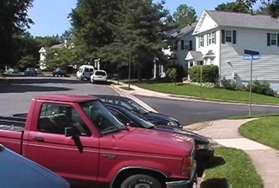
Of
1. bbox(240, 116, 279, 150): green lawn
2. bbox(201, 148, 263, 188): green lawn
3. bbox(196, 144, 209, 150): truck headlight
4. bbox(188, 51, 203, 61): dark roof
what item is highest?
bbox(188, 51, 203, 61): dark roof

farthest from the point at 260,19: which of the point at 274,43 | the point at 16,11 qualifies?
the point at 16,11

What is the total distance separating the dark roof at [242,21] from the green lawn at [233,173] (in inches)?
1775

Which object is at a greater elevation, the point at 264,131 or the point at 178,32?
the point at 178,32

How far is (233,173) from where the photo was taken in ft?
39.5

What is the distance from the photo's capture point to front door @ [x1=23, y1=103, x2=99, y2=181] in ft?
29.7

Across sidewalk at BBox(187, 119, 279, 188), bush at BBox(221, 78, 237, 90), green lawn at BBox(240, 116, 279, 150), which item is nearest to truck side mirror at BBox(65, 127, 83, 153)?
sidewalk at BBox(187, 119, 279, 188)

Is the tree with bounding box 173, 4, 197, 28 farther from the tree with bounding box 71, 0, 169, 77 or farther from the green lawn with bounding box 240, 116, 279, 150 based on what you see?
the green lawn with bounding box 240, 116, 279, 150

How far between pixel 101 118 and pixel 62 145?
0.81m

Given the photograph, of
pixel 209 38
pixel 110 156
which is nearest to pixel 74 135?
pixel 110 156

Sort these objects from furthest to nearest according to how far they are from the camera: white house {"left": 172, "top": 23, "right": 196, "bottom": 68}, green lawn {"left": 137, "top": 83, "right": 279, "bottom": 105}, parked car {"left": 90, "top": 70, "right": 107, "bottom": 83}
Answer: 1. white house {"left": 172, "top": 23, "right": 196, "bottom": 68}
2. parked car {"left": 90, "top": 70, "right": 107, "bottom": 83}
3. green lawn {"left": 137, "top": 83, "right": 279, "bottom": 105}

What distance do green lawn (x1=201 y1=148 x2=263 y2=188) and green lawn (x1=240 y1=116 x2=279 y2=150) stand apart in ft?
7.83

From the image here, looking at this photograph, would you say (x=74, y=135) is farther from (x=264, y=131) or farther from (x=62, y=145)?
(x=264, y=131)

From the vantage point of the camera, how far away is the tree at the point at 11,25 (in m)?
67.7

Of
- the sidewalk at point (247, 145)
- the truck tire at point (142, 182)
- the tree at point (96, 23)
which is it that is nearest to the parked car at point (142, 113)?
the sidewalk at point (247, 145)
